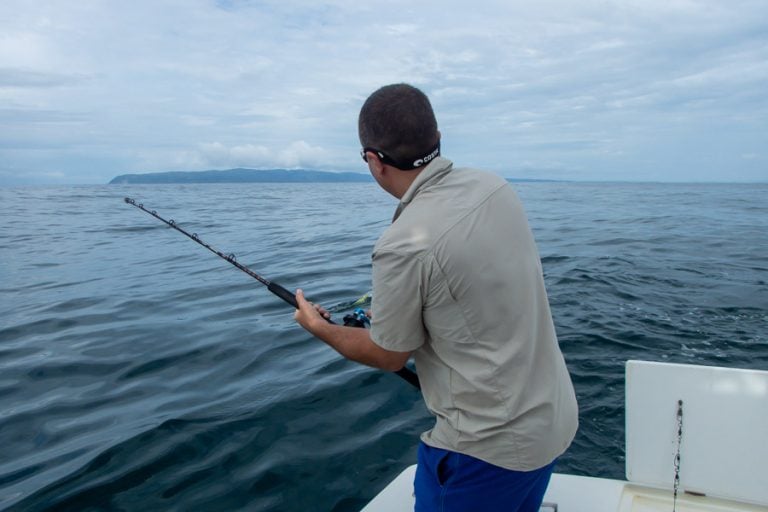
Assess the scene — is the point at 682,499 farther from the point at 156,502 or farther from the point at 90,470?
the point at 90,470

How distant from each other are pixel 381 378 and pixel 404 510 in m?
2.80

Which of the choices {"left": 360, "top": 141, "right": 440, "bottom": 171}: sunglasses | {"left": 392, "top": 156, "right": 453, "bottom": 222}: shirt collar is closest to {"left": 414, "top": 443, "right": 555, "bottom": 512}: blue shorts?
{"left": 392, "top": 156, "right": 453, "bottom": 222}: shirt collar

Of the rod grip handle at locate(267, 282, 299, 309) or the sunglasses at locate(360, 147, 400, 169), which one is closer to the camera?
the sunglasses at locate(360, 147, 400, 169)

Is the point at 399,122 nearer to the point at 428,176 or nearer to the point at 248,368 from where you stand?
the point at 428,176

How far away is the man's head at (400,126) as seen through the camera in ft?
6.22

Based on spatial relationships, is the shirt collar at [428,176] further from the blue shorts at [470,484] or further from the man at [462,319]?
the blue shorts at [470,484]

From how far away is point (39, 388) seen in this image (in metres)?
5.93

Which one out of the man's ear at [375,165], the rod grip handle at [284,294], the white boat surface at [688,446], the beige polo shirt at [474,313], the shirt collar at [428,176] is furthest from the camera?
the rod grip handle at [284,294]

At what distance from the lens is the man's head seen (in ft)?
6.22

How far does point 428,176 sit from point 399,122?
0.20 meters

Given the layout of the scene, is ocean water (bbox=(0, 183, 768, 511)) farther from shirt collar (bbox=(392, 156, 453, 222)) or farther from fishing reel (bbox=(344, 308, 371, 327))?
shirt collar (bbox=(392, 156, 453, 222))

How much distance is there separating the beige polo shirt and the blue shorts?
2.2 inches

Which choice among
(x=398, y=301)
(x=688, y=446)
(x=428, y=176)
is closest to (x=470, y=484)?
(x=398, y=301)

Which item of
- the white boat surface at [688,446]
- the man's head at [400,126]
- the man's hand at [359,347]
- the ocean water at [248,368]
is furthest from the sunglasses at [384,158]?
the ocean water at [248,368]
